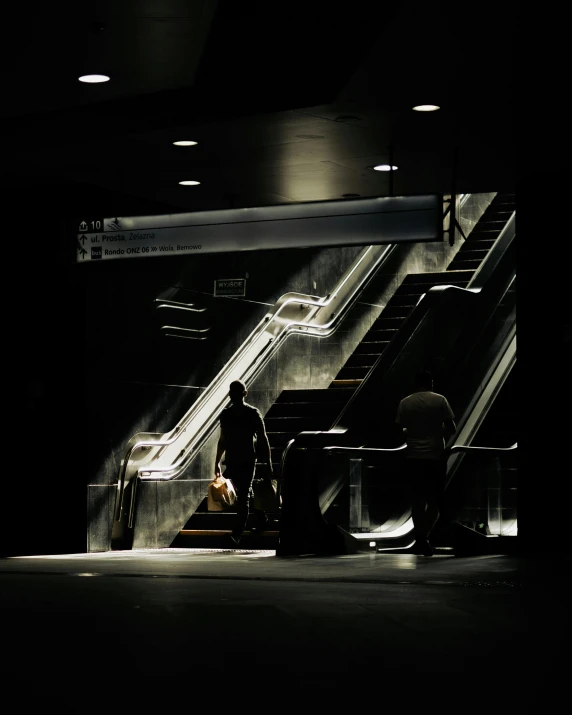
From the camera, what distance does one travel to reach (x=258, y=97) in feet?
33.4

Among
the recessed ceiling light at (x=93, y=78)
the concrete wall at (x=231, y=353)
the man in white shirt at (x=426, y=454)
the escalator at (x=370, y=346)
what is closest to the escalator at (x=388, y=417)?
the escalator at (x=370, y=346)

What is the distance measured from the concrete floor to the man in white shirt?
1744 mm

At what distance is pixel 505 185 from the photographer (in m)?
13.0

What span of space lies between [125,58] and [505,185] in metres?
4.90

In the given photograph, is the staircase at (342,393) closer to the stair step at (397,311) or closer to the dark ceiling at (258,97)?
the stair step at (397,311)

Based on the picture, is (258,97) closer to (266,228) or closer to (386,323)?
(266,228)

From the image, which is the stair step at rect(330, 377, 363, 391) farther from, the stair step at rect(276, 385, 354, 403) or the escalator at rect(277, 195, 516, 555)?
the stair step at rect(276, 385, 354, 403)

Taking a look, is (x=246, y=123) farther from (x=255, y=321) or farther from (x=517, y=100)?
(x=255, y=321)

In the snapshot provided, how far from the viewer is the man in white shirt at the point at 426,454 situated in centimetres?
1223

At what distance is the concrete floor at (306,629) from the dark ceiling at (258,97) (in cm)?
360

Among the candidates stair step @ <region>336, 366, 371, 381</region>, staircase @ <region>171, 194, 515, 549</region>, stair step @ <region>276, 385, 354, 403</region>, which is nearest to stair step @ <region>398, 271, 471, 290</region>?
staircase @ <region>171, 194, 515, 549</region>

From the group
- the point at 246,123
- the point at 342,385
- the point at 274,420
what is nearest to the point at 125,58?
the point at 246,123

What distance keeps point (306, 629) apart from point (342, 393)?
10.9 metres

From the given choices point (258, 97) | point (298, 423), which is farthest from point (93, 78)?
point (298, 423)
